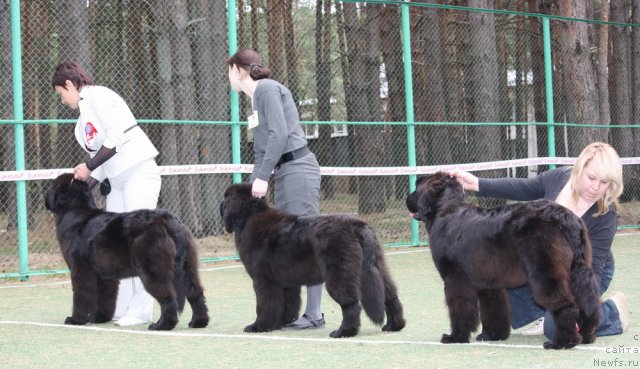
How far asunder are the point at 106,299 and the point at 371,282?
2315mm

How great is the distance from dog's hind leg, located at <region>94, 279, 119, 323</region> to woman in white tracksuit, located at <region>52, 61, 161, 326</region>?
3.9 inches

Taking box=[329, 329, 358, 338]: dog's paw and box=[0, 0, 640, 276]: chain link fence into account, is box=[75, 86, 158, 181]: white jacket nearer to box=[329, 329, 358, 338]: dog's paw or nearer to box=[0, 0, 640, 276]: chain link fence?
box=[329, 329, 358, 338]: dog's paw

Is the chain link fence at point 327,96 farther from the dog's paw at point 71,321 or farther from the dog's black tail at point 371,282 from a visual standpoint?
the dog's black tail at point 371,282

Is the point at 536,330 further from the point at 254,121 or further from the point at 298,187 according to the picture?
the point at 254,121

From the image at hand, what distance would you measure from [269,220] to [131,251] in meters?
1.02

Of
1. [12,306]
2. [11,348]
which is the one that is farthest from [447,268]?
[12,306]

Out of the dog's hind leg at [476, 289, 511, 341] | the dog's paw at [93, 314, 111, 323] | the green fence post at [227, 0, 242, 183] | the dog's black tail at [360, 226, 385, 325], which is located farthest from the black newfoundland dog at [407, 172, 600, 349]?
the green fence post at [227, 0, 242, 183]

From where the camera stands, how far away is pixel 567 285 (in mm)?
5359

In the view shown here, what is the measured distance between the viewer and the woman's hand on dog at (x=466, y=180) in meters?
6.24

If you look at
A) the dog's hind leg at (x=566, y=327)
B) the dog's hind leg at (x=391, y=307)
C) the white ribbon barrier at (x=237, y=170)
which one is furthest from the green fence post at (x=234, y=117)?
the dog's hind leg at (x=566, y=327)

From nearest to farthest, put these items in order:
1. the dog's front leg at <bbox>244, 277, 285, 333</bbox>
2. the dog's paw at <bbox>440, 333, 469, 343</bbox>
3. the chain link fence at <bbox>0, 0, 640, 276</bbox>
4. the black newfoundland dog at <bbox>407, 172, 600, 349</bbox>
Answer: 1. the black newfoundland dog at <bbox>407, 172, 600, 349</bbox>
2. the dog's paw at <bbox>440, 333, 469, 343</bbox>
3. the dog's front leg at <bbox>244, 277, 285, 333</bbox>
4. the chain link fence at <bbox>0, 0, 640, 276</bbox>

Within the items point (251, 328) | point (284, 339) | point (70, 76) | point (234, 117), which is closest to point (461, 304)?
point (284, 339)

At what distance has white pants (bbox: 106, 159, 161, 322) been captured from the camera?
7488 millimetres

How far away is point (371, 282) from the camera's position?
6340 mm
